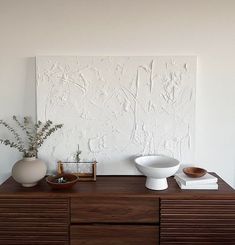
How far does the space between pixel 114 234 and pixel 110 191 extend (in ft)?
0.90

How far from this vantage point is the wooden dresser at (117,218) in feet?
5.51

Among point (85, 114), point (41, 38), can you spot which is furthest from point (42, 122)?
point (41, 38)

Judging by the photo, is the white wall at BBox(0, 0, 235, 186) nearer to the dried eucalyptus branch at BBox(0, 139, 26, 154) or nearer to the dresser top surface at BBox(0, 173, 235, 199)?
the dried eucalyptus branch at BBox(0, 139, 26, 154)

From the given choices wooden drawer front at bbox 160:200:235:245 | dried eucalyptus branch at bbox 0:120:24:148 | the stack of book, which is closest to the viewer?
wooden drawer front at bbox 160:200:235:245

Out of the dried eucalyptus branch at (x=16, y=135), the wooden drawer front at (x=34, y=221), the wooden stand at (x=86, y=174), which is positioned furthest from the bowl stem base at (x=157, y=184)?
the dried eucalyptus branch at (x=16, y=135)

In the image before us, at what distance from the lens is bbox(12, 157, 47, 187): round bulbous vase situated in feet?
5.83

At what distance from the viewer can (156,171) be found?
1.71 meters

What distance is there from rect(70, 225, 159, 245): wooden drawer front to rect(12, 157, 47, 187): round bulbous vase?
1.38 feet

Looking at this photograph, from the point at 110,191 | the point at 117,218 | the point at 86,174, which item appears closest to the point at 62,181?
the point at 86,174

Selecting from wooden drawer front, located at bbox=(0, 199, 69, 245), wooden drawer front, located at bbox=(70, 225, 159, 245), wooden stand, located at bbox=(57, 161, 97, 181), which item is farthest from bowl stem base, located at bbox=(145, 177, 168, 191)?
wooden drawer front, located at bbox=(0, 199, 69, 245)

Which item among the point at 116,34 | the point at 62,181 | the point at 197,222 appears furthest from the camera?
the point at 116,34

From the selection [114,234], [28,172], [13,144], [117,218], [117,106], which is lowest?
[114,234]

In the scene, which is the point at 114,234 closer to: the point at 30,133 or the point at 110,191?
the point at 110,191

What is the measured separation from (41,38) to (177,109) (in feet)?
3.87
